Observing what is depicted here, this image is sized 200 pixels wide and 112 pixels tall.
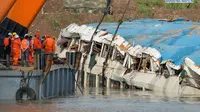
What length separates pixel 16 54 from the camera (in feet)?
83.8

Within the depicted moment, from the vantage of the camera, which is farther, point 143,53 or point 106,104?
point 143,53

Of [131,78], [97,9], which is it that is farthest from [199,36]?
→ [97,9]

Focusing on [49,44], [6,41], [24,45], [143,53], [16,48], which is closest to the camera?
[24,45]

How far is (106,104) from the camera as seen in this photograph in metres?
22.8

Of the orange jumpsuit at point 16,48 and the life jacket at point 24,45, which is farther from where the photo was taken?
the orange jumpsuit at point 16,48

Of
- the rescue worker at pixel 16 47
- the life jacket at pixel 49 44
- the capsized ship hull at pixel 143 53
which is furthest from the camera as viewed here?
the capsized ship hull at pixel 143 53

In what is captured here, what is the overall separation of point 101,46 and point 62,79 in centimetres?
1076

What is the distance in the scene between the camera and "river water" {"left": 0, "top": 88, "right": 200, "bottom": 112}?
20359mm

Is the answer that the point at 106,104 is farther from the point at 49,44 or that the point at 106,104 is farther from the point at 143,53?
the point at 143,53

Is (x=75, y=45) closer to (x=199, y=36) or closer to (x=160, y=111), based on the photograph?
(x=199, y=36)

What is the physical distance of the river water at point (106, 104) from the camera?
20.4 metres

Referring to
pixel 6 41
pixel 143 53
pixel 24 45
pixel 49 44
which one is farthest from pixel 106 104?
pixel 143 53

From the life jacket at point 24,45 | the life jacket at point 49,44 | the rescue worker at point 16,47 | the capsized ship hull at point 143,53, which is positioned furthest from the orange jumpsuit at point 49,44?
the capsized ship hull at point 143,53

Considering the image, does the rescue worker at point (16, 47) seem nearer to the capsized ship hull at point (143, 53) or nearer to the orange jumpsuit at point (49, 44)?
the orange jumpsuit at point (49, 44)
